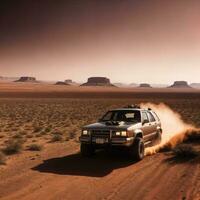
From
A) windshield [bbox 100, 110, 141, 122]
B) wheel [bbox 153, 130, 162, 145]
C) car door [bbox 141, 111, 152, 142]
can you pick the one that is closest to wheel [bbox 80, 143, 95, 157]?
windshield [bbox 100, 110, 141, 122]

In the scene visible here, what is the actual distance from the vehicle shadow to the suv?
1.37 ft

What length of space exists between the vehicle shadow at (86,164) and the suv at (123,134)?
1.37 feet

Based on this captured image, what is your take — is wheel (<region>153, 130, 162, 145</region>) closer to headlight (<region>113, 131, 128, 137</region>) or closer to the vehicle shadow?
the vehicle shadow

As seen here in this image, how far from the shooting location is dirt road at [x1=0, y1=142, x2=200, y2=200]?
7.90 m

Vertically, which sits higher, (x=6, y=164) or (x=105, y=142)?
(x=105, y=142)

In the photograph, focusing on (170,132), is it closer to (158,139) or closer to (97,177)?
(158,139)

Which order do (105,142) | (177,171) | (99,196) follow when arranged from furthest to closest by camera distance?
(105,142) < (177,171) < (99,196)

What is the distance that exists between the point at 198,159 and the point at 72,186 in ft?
16.5

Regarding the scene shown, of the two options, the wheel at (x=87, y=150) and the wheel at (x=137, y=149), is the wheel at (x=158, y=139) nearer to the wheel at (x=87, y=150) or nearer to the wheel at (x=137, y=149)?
the wheel at (x=137, y=149)

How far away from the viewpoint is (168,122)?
2256 cm

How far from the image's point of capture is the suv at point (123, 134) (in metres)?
11.3

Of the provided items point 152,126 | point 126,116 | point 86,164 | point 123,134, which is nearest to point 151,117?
point 152,126

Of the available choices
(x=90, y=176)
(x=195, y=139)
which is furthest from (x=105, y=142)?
(x=195, y=139)

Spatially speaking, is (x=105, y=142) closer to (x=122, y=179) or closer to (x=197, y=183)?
(x=122, y=179)
